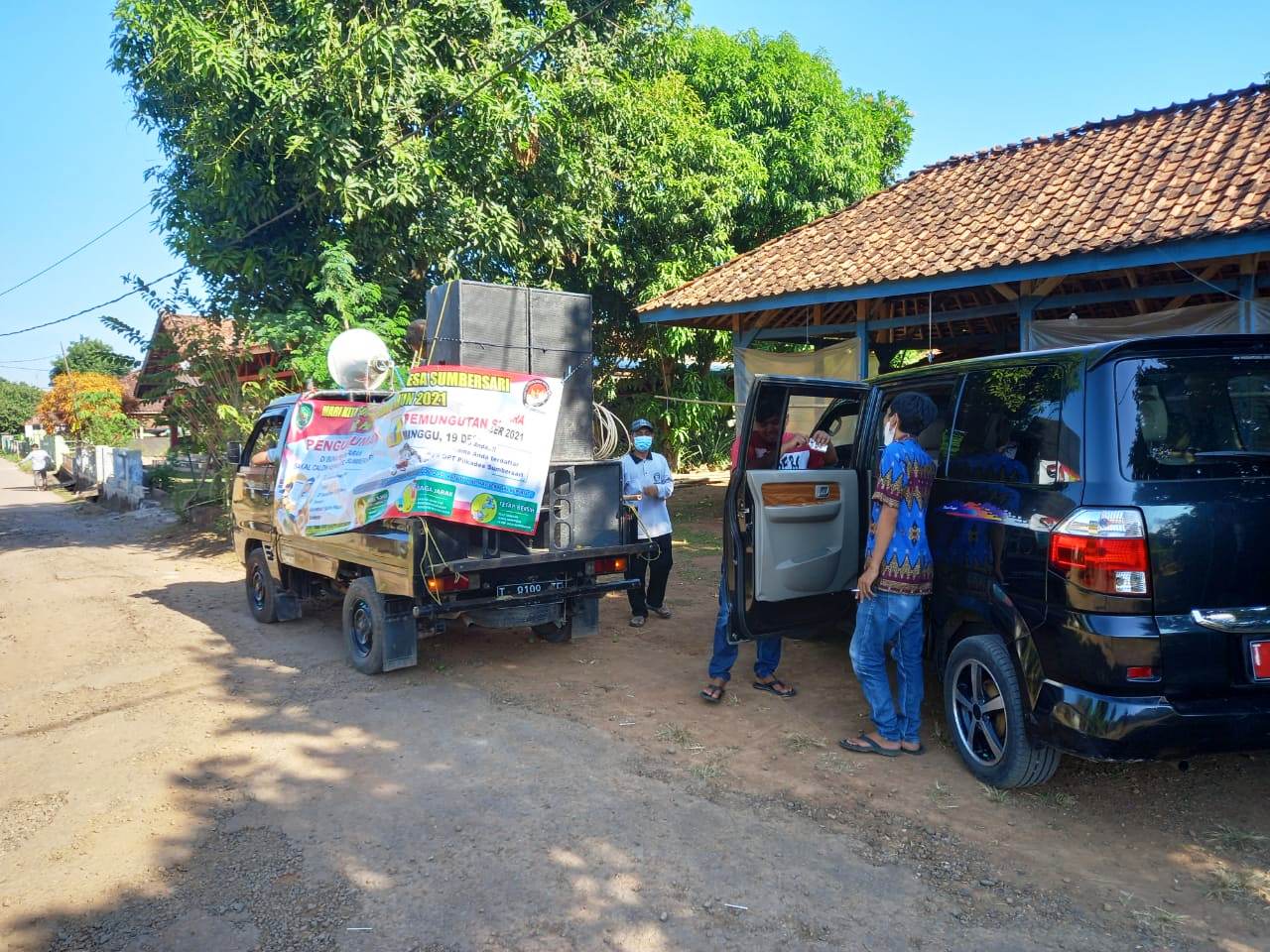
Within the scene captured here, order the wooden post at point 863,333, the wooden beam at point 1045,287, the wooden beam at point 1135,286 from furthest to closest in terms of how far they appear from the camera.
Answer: the wooden post at point 863,333 → the wooden beam at point 1045,287 → the wooden beam at point 1135,286

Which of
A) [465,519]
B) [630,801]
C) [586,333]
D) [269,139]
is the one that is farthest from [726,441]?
[630,801]

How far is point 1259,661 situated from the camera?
124 inches

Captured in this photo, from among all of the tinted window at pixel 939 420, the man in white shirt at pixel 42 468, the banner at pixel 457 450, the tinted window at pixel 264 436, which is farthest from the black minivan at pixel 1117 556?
the man in white shirt at pixel 42 468

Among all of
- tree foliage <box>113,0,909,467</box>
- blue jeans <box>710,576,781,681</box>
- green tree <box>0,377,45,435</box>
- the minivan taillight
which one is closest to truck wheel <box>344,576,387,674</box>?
blue jeans <box>710,576,781,681</box>

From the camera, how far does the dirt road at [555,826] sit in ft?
9.64

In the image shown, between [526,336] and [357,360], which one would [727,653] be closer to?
[526,336]

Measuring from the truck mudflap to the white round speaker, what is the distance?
1929 millimetres

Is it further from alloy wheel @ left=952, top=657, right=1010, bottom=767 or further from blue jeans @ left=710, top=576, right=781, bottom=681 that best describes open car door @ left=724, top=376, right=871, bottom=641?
alloy wheel @ left=952, top=657, right=1010, bottom=767

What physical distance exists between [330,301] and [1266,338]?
1022 centimetres

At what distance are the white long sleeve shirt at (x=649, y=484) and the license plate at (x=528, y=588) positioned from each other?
1282mm

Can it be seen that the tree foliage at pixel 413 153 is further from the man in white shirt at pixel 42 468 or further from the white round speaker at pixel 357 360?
the man in white shirt at pixel 42 468

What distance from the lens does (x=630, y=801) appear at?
3.87 meters

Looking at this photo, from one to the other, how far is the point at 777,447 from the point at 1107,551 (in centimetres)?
232

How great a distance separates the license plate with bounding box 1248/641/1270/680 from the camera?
3154 millimetres
